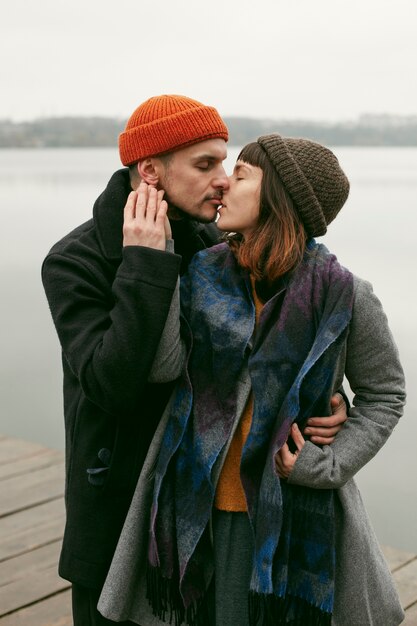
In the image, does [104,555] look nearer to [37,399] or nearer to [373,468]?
[373,468]

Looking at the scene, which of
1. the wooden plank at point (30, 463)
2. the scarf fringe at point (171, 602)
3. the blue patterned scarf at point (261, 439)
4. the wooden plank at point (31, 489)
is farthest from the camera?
the wooden plank at point (30, 463)

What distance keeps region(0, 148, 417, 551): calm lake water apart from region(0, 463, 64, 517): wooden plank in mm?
1270

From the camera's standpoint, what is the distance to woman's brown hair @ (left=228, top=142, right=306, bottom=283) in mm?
1513

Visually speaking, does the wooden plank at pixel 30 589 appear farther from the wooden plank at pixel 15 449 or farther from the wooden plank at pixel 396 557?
the wooden plank at pixel 15 449

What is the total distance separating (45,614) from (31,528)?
0.58 meters

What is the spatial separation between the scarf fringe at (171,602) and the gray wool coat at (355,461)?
49 millimetres

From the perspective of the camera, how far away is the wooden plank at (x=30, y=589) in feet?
8.04

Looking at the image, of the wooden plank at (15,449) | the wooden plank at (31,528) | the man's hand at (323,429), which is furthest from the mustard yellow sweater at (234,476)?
the wooden plank at (15,449)

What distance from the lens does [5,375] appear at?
6.03m

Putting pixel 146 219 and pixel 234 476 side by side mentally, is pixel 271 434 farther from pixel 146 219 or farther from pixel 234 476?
pixel 146 219

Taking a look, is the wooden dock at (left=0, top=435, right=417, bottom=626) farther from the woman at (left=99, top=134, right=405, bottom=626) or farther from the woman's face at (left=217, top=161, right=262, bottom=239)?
the woman's face at (left=217, top=161, right=262, bottom=239)

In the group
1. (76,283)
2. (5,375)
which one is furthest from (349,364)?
(5,375)

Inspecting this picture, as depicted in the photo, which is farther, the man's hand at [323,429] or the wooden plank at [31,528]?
the wooden plank at [31,528]

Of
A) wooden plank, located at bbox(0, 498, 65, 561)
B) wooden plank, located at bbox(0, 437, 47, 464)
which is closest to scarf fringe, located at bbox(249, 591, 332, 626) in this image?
wooden plank, located at bbox(0, 498, 65, 561)
